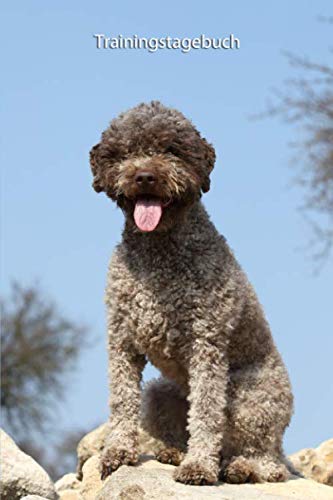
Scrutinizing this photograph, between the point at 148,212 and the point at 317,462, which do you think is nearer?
the point at 148,212

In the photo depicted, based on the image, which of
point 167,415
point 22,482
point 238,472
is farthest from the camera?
point 22,482

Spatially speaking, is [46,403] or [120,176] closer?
[120,176]

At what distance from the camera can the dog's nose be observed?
5684 mm

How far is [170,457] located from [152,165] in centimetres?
213

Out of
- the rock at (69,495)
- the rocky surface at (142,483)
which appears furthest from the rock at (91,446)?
the rock at (69,495)

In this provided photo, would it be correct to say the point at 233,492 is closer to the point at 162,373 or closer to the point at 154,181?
the point at 162,373

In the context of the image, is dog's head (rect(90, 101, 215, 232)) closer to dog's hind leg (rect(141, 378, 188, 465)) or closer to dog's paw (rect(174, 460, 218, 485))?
dog's hind leg (rect(141, 378, 188, 465))

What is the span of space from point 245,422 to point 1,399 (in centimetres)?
1475

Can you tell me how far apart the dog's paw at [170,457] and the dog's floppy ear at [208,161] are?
6.12 feet

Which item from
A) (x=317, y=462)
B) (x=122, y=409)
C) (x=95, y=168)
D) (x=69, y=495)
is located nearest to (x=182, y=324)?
(x=122, y=409)

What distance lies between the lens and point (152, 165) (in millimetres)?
5711

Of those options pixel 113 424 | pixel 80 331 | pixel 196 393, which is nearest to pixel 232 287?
pixel 196 393

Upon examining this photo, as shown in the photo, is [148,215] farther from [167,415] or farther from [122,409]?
[167,415]

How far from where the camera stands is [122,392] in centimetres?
627
